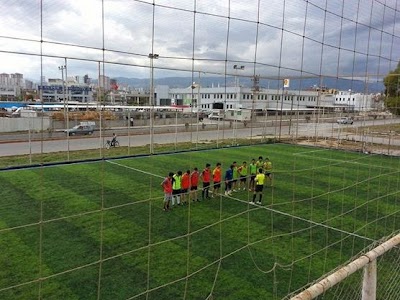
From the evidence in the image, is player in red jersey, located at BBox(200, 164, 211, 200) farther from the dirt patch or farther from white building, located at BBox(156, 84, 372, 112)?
white building, located at BBox(156, 84, 372, 112)

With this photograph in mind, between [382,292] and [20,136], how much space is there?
1559 centimetres

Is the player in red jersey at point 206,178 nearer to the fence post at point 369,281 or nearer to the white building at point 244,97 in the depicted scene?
the fence post at point 369,281

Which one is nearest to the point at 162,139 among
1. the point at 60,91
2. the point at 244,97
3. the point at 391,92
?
the point at 244,97

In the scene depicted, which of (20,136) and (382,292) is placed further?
(20,136)

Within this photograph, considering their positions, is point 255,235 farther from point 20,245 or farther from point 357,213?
point 20,245

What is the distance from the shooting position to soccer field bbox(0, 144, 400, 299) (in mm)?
5695

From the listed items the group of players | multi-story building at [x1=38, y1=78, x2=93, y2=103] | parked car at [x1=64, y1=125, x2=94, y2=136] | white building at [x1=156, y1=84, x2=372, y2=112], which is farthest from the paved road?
the group of players

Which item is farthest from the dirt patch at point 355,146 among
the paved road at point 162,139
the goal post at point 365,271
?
the goal post at point 365,271

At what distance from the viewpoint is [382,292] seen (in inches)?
217

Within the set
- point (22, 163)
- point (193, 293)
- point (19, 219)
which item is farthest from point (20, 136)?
point (193, 293)

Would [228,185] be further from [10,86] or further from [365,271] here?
[365,271]

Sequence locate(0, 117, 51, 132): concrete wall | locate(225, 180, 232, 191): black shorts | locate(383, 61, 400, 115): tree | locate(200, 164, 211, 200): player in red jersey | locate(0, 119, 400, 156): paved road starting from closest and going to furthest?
1. locate(200, 164, 211, 200): player in red jersey
2. locate(225, 180, 232, 191): black shorts
3. locate(0, 117, 51, 132): concrete wall
4. locate(0, 119, 400, 156): paved road
5. locate(383, 61, 400, 115): tree

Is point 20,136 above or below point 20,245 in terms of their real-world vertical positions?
above

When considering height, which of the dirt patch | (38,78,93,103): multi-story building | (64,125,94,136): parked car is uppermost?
(38,78,93,103): multi-story building
